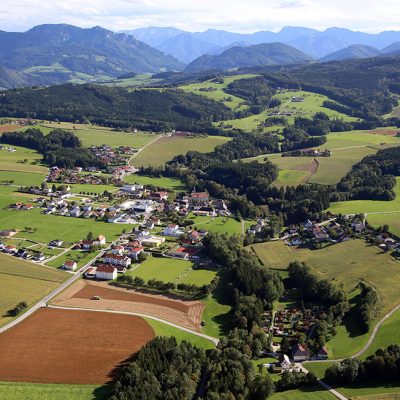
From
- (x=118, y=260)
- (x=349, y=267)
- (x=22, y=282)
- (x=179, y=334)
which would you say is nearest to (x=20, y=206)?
(x=118, y=260)

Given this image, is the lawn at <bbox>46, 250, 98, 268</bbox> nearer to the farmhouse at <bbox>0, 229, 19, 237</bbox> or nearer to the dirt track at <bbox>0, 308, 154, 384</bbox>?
the farmhouse at <bbox>0, 229, 19, 237</bbox>

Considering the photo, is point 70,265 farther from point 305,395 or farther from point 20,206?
point 305,395

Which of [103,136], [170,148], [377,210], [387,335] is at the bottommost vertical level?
[387,335]

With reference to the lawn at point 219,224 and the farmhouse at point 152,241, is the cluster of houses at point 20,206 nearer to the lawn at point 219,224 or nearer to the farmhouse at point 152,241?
the farmhouse at point 152,241

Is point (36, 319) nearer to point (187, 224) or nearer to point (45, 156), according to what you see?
point (187, 224)

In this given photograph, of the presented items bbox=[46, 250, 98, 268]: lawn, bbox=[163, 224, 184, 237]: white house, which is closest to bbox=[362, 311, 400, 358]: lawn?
bbox=[163, 224, 184, 237]: white house

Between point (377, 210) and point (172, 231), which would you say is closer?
point (172, 231)

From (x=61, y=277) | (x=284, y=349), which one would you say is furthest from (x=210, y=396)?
(x=61, y=277)
